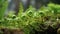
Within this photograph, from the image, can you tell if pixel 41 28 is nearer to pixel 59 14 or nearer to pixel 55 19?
pixel 55 19

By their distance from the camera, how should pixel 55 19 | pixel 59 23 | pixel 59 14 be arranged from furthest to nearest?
pixel 59 14
pixel 55 19
pixel 59 23

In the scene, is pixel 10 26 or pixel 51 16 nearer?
pixel 10 26

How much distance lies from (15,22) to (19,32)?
0.13 metres

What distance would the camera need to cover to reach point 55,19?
2.45 m

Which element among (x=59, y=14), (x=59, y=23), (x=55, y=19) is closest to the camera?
(x=59, y=23)

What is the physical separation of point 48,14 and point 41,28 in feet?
1.20

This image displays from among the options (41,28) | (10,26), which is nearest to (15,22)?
(10,26)

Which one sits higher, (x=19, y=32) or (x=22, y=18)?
(x=22, y=18)

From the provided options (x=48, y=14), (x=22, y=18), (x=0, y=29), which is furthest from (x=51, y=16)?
(x=0, y=29)

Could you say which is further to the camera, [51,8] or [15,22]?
[51,8]

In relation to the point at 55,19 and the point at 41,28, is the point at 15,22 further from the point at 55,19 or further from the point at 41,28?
the point at 55,19

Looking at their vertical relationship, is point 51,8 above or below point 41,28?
above

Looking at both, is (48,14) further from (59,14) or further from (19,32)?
(19,32)

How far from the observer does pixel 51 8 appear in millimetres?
2725
